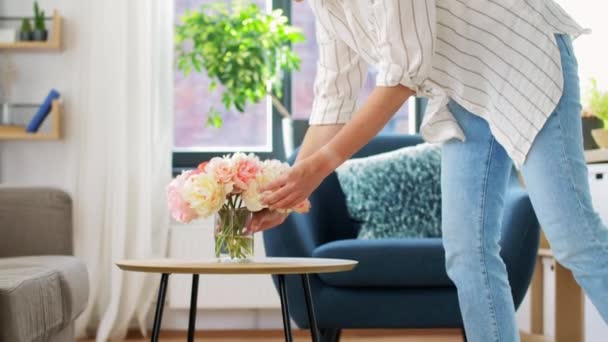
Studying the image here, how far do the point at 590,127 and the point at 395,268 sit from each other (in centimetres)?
99

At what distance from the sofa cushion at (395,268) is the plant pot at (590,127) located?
0.82m

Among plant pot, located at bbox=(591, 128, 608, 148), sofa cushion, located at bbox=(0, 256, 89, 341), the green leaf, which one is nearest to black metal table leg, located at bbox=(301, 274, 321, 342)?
sofa cushion, located at bbox=(0, 256, 89, 341)

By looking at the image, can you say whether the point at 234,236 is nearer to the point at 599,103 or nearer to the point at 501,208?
the point at 501,208

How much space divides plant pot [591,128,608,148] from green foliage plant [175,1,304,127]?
4.79ft

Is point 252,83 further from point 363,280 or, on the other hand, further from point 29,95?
point 363,280

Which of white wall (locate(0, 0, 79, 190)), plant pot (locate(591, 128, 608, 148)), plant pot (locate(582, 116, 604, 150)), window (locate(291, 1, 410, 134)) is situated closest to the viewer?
plant pot (locate(591, 128, 608, 148))

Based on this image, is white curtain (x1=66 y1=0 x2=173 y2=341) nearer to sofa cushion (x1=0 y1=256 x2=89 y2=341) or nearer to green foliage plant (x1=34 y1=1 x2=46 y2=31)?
green foliage plant (x1=34 y1=1 x2=46 y2=31)

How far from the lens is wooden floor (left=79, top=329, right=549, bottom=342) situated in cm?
405

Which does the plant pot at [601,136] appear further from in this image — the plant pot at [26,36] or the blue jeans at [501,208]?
the plant pot at [26,36]

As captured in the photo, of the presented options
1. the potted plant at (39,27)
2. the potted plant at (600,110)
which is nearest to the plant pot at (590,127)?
the potted plant at (600,110)

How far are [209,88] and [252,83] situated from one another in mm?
292

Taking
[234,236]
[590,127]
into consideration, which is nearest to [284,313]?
[234,236]

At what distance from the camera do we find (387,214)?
3.38 metres

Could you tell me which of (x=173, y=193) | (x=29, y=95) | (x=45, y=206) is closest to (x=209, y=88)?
(x=29, y=95)
